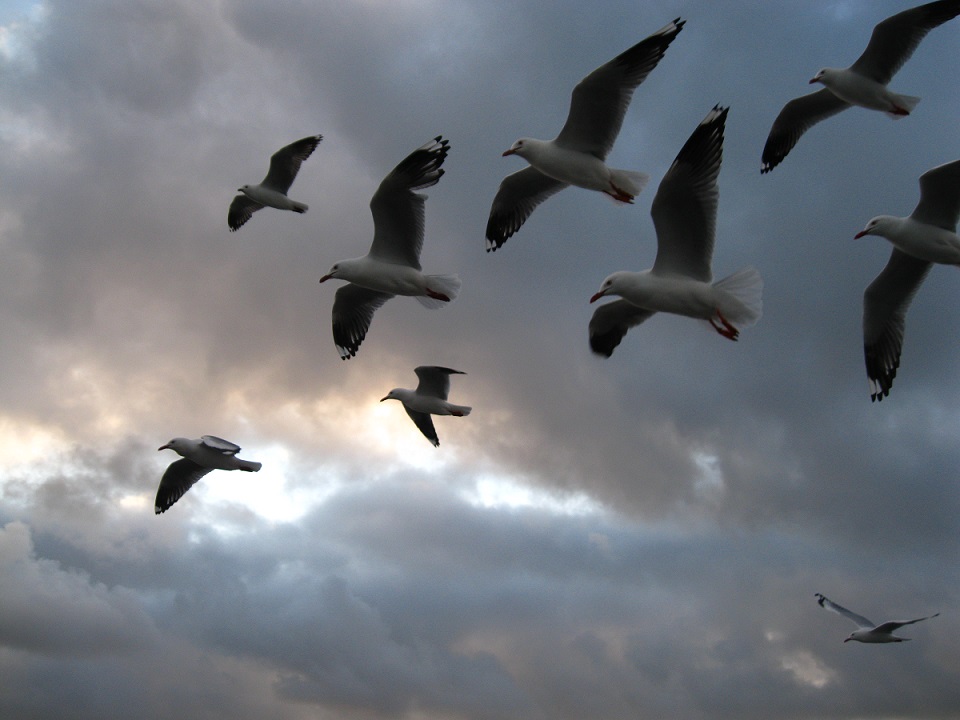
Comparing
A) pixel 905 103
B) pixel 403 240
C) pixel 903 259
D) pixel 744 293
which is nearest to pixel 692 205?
pixel 744 293

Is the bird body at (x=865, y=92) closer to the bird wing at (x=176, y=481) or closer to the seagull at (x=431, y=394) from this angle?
the seagull at (x=431, y=394)

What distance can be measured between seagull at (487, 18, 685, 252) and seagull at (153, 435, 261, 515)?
630 centimetres

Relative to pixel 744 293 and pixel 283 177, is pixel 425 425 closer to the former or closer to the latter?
pixel 283 177

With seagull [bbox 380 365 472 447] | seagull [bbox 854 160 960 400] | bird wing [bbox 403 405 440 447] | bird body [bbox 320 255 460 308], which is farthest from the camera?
bird wing [bbox 403 405 440 447]

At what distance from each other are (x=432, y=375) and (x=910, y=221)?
8153mm

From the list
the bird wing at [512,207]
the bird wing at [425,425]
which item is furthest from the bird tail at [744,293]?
the bird wing at [425,425]

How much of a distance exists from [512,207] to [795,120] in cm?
499

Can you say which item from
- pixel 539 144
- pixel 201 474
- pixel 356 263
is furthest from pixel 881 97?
pixel 201 474

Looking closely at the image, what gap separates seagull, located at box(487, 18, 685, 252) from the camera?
37.0 ft

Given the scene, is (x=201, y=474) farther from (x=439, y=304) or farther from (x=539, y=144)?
(x=539, y=144)

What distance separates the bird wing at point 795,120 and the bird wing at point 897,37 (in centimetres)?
149

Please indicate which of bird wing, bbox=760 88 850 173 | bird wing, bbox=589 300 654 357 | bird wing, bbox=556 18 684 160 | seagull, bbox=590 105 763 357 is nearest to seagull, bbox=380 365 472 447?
bird wing, bbox=589 300 654 357

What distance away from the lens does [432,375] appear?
17.1 meters

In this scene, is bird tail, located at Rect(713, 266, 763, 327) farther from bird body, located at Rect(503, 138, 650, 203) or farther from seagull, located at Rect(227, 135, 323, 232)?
seagull, located at Rect(227, 135, 323, 232)
